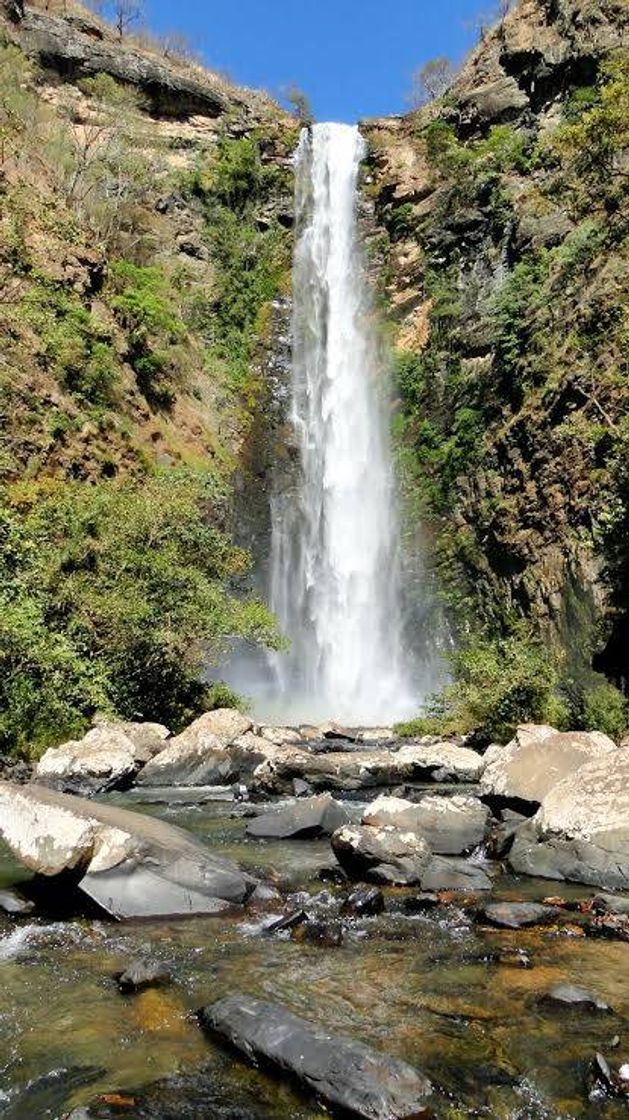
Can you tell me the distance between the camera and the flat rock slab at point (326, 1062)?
3.98 meters

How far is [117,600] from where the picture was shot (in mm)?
19250

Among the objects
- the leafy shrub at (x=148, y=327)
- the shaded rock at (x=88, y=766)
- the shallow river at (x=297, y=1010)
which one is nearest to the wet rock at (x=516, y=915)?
the shallow river at (x=297, y=1010)

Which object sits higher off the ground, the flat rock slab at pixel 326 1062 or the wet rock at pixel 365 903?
the flat rock slab at pixel 326 1062

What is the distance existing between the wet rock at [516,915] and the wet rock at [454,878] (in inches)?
32.9

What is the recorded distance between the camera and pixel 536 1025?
5012 mm

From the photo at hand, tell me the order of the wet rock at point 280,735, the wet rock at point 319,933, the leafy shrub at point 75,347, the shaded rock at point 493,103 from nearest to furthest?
the wet rock at point 319,933, the wet rock at point 280,735, the leafy shrub at point 75,347, the shaded rock at point 493,103

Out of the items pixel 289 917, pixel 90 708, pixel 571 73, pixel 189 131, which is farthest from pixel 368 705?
pixel 189 131

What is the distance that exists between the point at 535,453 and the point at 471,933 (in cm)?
1965

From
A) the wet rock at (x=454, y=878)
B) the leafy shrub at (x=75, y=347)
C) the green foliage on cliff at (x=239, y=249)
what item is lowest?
the wet rock at (x=454, y=878)

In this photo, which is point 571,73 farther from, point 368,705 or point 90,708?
point 90,708

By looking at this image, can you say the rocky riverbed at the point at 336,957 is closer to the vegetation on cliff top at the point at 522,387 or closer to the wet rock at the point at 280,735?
the wet rock at the point at 280,735

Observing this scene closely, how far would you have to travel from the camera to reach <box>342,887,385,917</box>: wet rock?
7.33 m

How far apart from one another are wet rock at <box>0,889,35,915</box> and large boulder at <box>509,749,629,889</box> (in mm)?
4883

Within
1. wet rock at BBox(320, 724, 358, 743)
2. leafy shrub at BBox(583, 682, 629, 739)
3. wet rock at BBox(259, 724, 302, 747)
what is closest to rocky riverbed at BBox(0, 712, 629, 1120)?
leafy shrub at BBox(583, 682, 629, 739)
